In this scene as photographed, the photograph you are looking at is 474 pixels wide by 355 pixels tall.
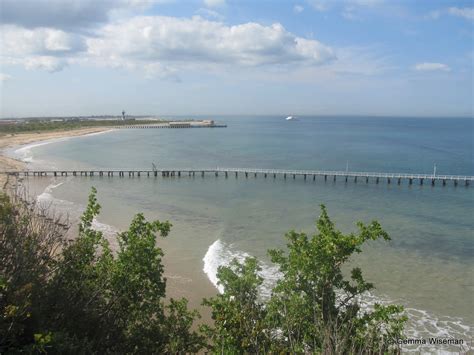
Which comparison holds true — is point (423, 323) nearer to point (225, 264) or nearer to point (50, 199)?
point (225, 264)

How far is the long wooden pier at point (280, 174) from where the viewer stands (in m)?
51.9

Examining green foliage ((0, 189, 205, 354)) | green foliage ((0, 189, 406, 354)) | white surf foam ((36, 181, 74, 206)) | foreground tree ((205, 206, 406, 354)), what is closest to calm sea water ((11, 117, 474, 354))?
white surf foam ((36, 181, 74, 206))

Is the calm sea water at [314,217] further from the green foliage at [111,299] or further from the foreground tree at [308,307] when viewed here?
the green foliage at [111,299]

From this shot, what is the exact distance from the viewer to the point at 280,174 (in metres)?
58.5

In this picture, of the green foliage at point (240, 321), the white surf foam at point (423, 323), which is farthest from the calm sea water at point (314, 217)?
the green foliage at point (240, 321)

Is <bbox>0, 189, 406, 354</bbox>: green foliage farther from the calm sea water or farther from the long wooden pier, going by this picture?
the long wooden pier

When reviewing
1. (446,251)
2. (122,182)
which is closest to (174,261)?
(446,251)

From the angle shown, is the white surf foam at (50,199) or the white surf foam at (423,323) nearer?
the white surf foam at (423,323)

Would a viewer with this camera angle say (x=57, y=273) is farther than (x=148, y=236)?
No

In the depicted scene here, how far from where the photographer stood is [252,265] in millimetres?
10656

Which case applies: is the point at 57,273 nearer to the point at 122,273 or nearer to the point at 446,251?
the point at 122,273

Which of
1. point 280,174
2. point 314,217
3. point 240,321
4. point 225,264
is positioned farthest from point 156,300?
point 280,174

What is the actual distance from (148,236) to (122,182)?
4437cm

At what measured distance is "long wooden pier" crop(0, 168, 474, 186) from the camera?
5188cm
